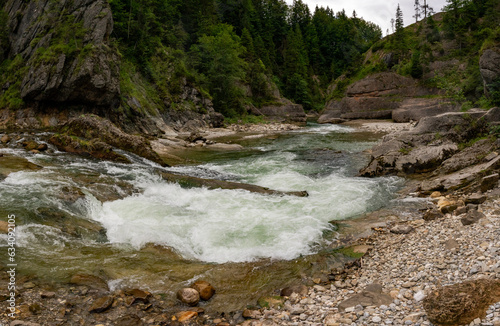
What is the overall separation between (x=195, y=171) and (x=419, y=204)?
1100cm

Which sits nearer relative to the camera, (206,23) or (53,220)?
(53,220)

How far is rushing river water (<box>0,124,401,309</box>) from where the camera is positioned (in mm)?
6598

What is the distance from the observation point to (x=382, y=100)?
192ft

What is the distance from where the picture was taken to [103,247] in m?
7.67

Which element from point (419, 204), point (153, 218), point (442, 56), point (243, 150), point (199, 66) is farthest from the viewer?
point (442, 56)

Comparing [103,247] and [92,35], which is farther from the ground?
[92,35]

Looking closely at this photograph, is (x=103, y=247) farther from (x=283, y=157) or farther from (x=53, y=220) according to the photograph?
(x=283, y=157)

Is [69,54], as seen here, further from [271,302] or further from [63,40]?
[271,302]

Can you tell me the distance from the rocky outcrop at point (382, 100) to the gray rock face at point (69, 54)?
4217 centimetres

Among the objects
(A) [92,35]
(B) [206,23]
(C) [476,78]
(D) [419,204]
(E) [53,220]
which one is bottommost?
(D) [419,204]

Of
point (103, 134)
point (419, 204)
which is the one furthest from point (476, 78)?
point (103, 134)

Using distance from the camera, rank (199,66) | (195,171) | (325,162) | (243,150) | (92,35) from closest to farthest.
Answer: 1. (195,171)
2. (325,162)
3. (243,150)
4. (92,35)
5. (199,66)

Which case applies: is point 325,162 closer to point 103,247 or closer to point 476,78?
point 103,247

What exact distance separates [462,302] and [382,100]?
6082 centimetres
